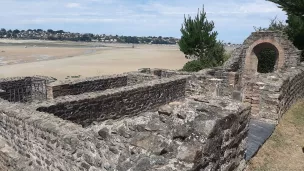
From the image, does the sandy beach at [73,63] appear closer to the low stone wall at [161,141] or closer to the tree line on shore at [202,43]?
the tree line on shore at [202,43]

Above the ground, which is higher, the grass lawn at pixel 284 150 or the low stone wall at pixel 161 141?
the low stone wall at pixel 161 141

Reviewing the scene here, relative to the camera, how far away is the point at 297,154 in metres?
7.11

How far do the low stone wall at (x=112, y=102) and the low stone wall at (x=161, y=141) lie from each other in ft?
6.88

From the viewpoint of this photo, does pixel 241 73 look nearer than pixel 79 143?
No

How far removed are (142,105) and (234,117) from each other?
6214 mm

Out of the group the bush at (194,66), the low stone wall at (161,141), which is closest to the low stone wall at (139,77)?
the low stone wall at (161,141)

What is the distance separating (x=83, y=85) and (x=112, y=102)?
289cm

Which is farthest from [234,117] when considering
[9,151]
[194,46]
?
[194,46]

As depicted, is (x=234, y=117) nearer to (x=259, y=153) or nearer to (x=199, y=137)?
(x=199, y=137)

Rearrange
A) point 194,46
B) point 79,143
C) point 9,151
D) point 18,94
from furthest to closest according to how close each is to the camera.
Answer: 1. point 194,46
2. point 18,94
3. point 9,151
4. point 79,143

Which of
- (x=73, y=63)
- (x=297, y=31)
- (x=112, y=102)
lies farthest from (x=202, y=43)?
(x=73, y=63)

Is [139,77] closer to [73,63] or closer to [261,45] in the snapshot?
[261,45]

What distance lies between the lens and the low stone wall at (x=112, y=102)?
24.9ft

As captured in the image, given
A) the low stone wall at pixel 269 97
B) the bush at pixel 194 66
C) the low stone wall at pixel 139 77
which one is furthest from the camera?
the bush at pixel 194 66
